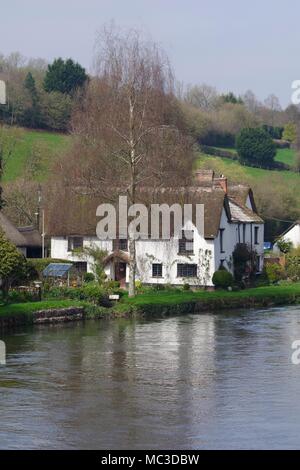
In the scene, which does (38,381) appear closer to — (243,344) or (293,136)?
(243,344)

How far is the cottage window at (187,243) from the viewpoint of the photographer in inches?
2474

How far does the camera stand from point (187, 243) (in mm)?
63031

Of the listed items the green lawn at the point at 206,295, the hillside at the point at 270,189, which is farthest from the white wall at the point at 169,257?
the hillside at the point at 270,189

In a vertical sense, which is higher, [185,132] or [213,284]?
[185,132]

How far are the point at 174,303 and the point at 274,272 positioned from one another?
16218 mm

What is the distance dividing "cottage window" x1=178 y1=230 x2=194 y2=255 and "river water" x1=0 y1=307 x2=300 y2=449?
50.3 ft

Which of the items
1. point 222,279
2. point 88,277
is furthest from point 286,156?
point 88,277

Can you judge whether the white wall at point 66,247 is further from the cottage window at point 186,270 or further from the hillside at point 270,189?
the hillside at point 270,189

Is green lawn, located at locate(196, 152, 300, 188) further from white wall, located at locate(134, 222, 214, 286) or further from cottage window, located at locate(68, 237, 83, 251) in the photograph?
white wall, located at locate(134, 222, 214, 286)

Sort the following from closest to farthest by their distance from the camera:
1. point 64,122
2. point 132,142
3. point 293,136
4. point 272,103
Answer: point 132,142, point 64,122, point 293,136, point 272,103

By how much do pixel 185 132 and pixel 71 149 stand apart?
22.7 feet

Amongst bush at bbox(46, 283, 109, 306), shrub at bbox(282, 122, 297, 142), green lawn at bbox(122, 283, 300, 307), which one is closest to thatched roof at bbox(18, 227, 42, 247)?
green lawn at bbox(122, 283, 300, 307)
